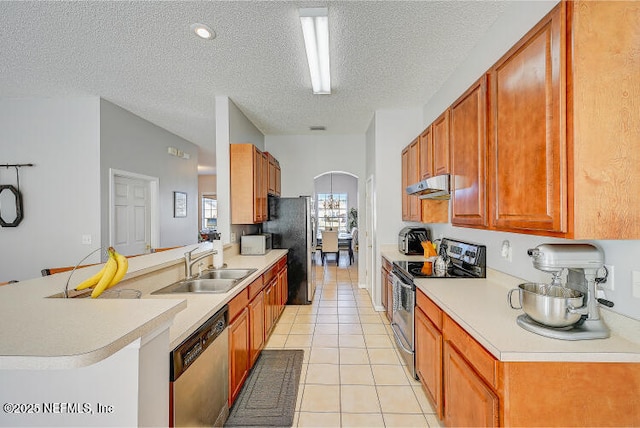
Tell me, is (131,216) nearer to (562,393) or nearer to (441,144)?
(441,144)

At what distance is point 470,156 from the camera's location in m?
1.92

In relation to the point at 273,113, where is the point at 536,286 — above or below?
below

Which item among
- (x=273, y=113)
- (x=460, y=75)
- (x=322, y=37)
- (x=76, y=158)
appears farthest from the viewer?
(x=273, y=113)

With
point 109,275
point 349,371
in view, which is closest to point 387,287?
point 349,371

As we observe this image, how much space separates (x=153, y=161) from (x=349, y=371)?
4.37 meters

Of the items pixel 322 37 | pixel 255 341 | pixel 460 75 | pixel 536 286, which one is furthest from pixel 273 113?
pixel 536 286

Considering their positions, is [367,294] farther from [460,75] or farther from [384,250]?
[460,75]

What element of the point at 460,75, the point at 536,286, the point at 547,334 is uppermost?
the point at 460,75

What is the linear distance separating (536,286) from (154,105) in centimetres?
445

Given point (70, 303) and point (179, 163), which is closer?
point (70, 303)

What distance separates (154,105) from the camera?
3.87 m

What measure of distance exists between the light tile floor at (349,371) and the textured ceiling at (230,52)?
2.79 metres

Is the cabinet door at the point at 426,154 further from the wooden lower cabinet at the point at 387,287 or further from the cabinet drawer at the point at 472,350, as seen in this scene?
the cabinet drawer at the point at 472,350

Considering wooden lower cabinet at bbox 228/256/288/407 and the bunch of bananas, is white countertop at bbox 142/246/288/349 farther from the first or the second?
the bunch of bananas
